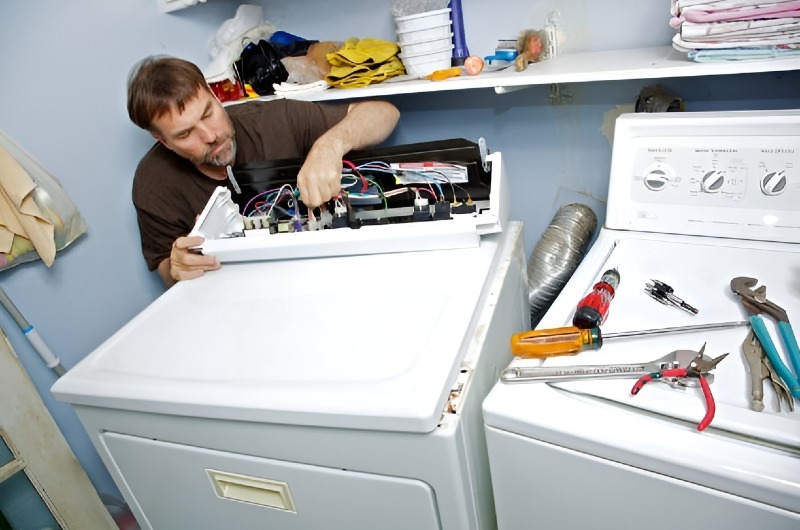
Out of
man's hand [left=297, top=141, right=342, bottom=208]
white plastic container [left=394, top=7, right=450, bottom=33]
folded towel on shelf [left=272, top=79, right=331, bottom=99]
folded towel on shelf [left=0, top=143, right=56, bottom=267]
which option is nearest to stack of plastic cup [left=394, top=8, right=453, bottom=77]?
white plastic container [left=394, top=7, right=450, bottom=33]

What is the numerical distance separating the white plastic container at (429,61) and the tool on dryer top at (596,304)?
87 cm

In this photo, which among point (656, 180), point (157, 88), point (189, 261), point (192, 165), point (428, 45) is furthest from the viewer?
point (192, 165)

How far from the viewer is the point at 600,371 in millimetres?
669

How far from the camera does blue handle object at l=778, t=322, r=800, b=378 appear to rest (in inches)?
24.4

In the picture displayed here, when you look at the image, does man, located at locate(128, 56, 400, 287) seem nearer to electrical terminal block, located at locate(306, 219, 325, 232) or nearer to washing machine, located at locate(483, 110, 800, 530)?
electrical terminal block, located at locate(306, 219, 325, 232)

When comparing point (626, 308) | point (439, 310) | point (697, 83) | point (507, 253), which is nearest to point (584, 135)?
point (697, 83)

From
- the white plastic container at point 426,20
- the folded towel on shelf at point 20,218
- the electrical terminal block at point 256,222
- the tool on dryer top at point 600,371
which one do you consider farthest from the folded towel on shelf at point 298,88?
the tool on dryer top at point 600,371

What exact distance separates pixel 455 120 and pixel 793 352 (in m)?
1.26

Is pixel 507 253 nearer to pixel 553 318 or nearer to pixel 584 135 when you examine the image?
pixel 553 318

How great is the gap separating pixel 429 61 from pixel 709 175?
0.82 metres

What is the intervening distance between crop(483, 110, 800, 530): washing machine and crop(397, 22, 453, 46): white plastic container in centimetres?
62

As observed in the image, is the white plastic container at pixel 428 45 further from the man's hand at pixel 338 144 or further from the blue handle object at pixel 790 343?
the blue handle object at pixel 790 343

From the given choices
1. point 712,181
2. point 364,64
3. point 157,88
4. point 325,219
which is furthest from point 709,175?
point 157,88

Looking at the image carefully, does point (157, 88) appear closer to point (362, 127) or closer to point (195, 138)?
point (195, 138)
